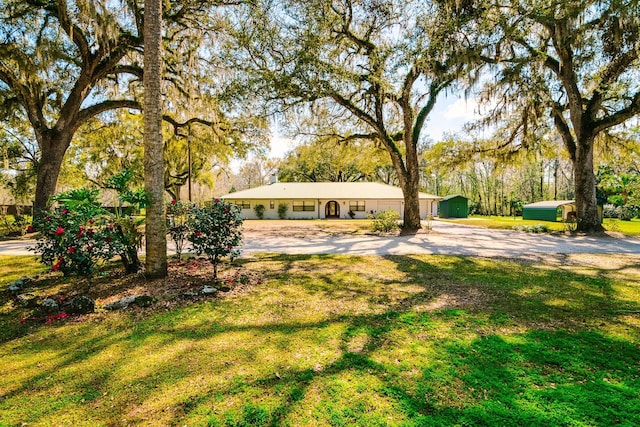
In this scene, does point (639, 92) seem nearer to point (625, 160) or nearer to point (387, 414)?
point (625, 160)

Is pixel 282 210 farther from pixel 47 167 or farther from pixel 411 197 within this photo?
pixel 47 167

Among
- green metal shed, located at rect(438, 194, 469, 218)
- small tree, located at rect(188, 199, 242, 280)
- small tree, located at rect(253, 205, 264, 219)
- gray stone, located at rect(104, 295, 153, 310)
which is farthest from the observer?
green metal shed, located at rect(438, 194, 469, 218)

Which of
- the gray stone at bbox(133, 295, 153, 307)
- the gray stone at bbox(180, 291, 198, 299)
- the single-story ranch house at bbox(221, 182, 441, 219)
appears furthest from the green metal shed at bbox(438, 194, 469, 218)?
the gray stone at bbox(133, 295, 153, 307)

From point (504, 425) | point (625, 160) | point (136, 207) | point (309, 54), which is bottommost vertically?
point (504, 425)

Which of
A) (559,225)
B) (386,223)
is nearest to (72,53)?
(386,223)

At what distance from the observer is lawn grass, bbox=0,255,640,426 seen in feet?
7.30

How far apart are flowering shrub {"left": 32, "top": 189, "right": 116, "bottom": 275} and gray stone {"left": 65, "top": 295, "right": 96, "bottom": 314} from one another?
0.50 m

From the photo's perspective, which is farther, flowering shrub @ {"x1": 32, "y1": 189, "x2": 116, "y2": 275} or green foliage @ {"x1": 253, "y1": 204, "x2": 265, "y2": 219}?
green foliage @ {"x1": 253, "y1": 204, "x2": 265, "y2": 219}

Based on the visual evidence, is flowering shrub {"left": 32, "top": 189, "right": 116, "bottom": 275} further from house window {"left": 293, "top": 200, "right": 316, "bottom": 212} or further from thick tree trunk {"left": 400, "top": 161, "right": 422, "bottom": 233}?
house window {"left": 293, "top": 200, "right": 316, "bottom": 212}

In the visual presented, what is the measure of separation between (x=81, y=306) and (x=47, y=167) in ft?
34.5

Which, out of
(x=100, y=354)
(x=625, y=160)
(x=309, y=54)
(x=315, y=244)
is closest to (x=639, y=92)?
(x=625, y=160)

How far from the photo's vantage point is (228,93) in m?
10.5

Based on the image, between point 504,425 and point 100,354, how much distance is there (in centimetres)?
362

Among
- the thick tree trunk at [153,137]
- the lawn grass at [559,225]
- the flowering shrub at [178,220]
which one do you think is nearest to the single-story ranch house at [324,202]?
the lawn grass at [559,225]
